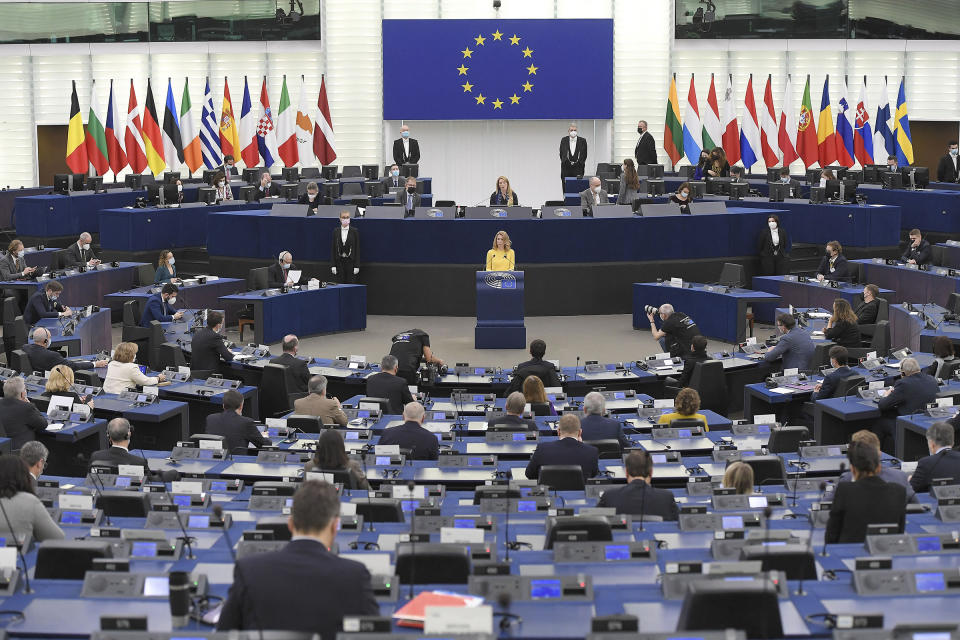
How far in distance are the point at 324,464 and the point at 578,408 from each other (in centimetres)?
441

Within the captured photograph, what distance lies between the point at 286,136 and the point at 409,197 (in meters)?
8.55

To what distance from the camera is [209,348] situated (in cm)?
1630

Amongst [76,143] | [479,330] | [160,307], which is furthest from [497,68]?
[160,307]

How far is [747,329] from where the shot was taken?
20.8 metres

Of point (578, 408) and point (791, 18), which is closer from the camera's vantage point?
point (578, 408)

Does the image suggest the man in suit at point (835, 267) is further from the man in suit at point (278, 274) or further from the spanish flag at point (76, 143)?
the spanish flag at point (76, 143)

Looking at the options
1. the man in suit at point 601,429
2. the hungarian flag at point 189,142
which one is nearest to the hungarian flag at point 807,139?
the hungarian flag at point 189,142

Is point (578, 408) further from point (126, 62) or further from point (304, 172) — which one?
point (126, 62)

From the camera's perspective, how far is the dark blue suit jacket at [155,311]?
18.5 m

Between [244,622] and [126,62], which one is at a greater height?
[126,62]

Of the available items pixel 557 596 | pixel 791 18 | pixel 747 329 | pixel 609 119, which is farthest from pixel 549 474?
pixel 791 18

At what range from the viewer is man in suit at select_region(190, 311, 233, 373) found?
1623 cm

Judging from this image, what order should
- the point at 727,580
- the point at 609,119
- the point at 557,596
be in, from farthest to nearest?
1. the point at 609,119
2. the point at 557,596
3. the point at 727,580

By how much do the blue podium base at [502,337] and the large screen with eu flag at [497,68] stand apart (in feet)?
49.7
